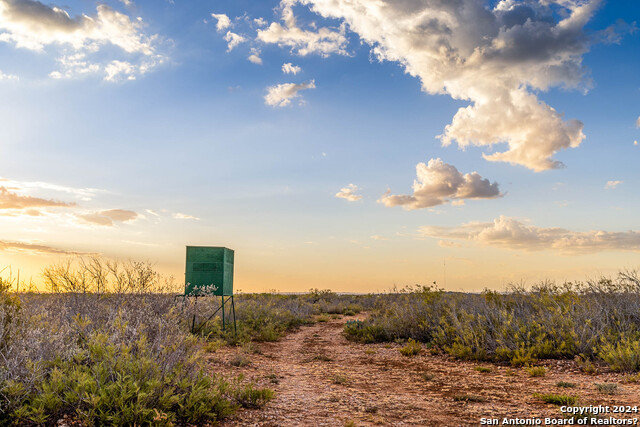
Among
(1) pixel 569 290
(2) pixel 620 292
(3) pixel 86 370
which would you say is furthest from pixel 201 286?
(2) pixel 620 292

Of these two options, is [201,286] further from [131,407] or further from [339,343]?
[131,407]

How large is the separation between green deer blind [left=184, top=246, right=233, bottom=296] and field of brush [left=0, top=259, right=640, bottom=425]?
0.93 m

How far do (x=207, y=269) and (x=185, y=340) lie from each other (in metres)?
9.67

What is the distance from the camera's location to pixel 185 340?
8.37 m

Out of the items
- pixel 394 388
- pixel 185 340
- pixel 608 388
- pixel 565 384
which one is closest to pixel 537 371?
pixel 565 384

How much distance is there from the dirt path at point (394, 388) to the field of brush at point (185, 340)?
19.4 inches

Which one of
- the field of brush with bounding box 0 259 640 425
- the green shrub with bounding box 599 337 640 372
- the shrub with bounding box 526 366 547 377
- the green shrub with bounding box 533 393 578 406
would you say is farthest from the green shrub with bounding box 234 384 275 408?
the green shrub with bounding box 599 337 640 372

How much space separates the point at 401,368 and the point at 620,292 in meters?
8.10

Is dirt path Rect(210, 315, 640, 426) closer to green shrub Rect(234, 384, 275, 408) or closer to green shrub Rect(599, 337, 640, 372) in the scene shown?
green shrub Rect(234, 384, 275, 408)

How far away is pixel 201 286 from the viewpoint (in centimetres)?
1745

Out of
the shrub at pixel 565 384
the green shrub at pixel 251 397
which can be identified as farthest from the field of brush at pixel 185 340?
the shrub at pixel 565 384

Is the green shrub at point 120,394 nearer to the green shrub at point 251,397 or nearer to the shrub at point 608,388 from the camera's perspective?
the green shrub at point 251,397

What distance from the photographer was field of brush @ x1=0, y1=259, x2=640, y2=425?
6043mm

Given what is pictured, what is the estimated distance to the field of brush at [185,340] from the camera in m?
6.04
